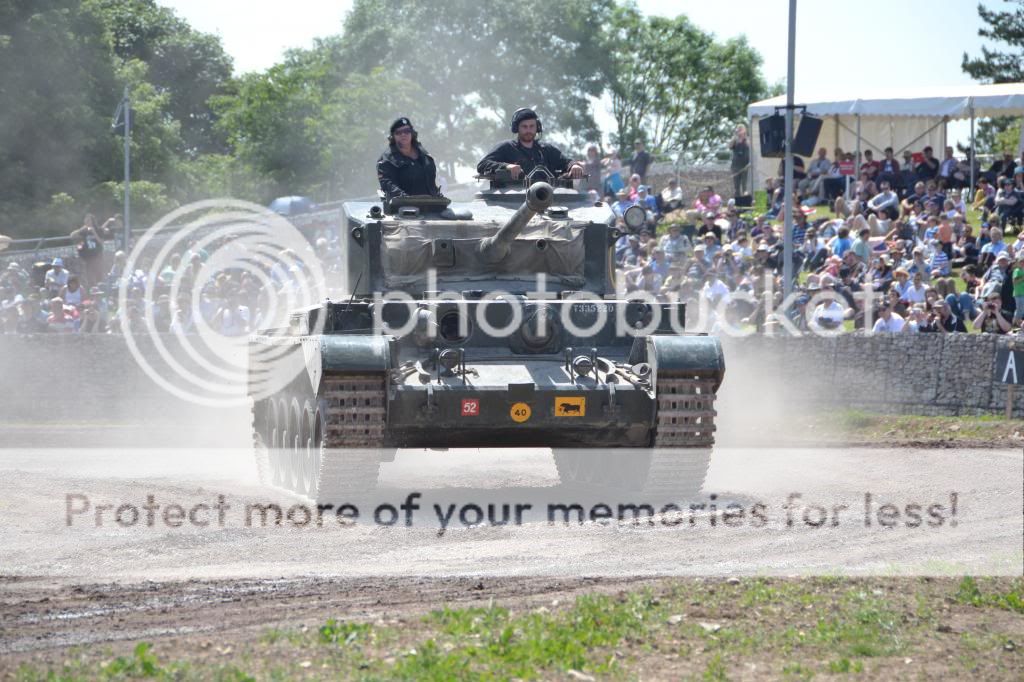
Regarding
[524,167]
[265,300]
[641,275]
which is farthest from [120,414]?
[524,167]

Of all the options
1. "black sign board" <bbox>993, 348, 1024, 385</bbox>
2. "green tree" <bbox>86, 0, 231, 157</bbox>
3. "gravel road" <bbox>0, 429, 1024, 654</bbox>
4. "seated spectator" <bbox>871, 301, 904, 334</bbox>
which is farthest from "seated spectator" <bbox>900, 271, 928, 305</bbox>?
"green tree" <bbox>86, 0, 231, 157</bbox>

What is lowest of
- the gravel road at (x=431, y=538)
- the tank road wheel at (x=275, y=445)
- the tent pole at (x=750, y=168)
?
the gravel road at (x=431, y=538)

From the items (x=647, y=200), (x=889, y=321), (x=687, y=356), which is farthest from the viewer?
(x=647, y=200)

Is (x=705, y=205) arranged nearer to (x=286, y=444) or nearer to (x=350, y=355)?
(x=286, y=444)

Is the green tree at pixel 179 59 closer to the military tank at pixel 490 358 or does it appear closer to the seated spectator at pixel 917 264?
the seated spectator at pixel 917 264

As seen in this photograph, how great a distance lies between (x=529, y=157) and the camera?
54.5ft

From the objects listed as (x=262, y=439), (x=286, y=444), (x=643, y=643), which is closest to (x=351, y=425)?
(x=286, y=444)

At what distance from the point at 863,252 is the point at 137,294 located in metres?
12.7

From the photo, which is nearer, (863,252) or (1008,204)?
(863,252)

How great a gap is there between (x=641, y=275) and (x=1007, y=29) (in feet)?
167

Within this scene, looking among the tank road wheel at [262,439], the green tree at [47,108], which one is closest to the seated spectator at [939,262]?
the tank road wheel at [262,439]

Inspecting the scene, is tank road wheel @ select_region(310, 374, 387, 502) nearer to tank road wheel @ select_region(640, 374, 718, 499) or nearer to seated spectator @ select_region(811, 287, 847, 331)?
tank road wheel @ select_region(640, 374, 718, 499)

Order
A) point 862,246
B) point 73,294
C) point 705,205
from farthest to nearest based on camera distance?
point 705,205, point 73,294, point 862,246

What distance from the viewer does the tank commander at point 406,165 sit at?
15867 millimetres
